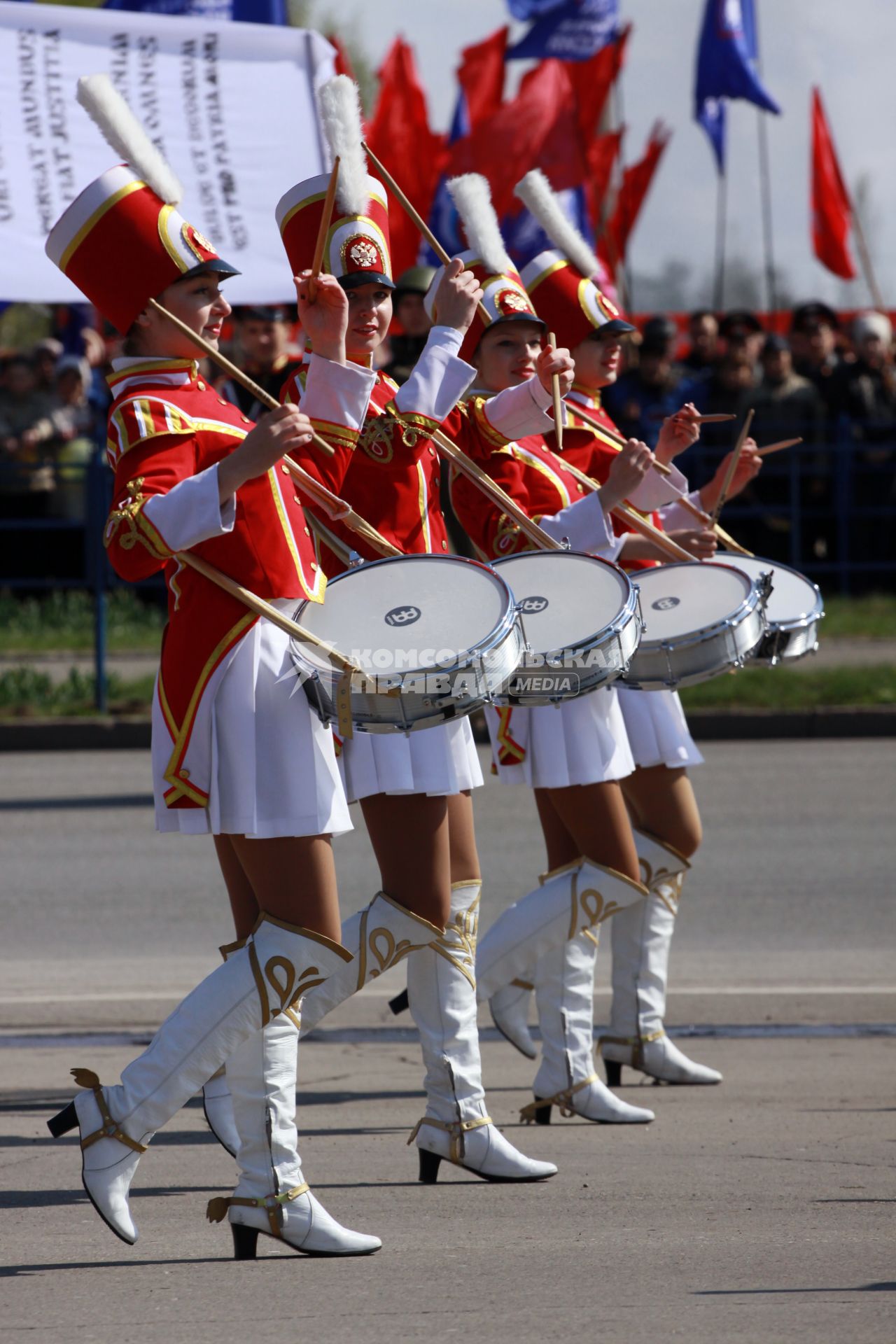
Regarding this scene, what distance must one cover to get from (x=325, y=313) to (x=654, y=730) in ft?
6.22

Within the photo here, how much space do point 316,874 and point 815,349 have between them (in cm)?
1271

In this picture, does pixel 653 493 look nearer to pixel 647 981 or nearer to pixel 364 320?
pixel 647 981

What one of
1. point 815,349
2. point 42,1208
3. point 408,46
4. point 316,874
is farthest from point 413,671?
point 408,46

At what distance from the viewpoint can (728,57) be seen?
Answer: 71.2 feet

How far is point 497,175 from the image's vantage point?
20.0 metres

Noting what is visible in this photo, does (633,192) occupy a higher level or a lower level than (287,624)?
lower

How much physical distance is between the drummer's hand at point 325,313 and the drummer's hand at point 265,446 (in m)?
0.48

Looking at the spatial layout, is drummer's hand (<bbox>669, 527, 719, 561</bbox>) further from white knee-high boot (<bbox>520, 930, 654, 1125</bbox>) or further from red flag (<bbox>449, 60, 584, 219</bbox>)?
red flag (<bbox>449, 60, 584, 219</bbox>)

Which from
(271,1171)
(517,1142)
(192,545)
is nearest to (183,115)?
(517,1142)

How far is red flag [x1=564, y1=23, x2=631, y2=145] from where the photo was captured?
73.8 ft

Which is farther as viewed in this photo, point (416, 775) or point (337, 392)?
point (416, 775)

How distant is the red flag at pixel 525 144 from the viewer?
19984mm

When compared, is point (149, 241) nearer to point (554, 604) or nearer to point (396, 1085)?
point (554, 604)

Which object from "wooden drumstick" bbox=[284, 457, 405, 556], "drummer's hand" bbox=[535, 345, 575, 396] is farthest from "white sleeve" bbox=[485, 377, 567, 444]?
"wooden drumstick" bbox=[284, 457, 405, 556]
